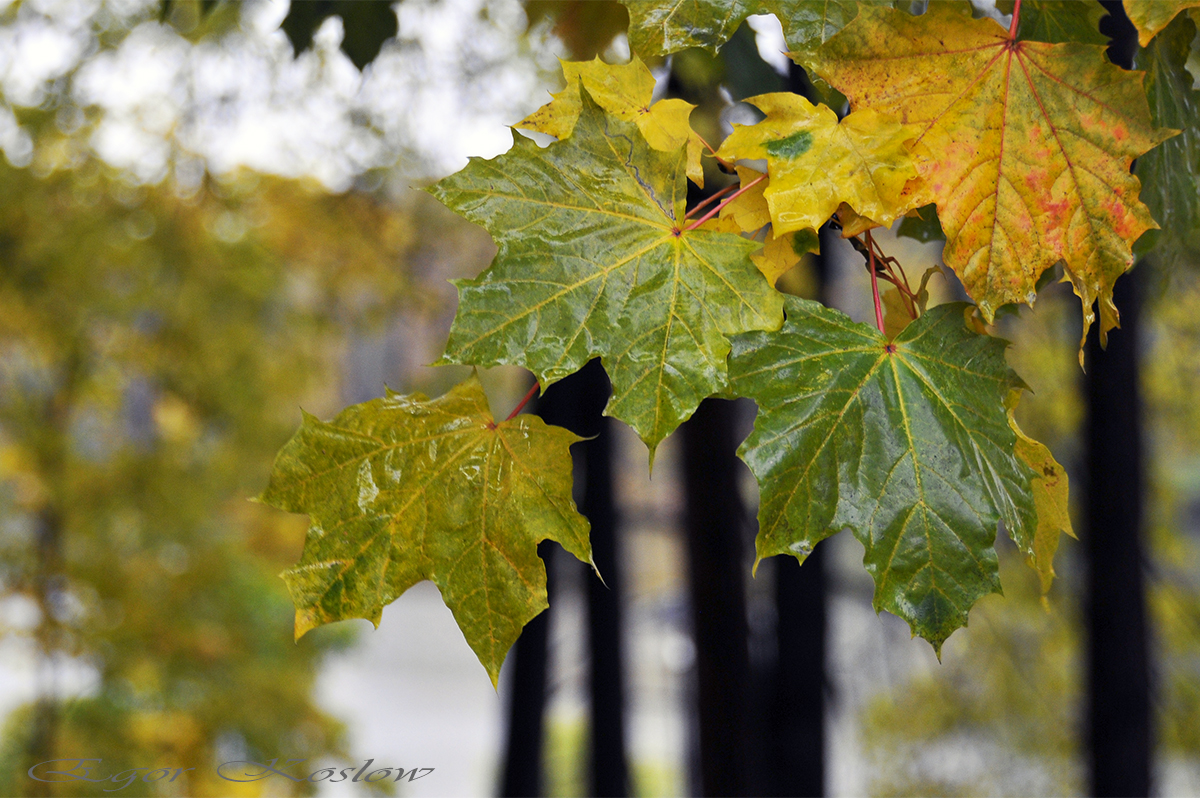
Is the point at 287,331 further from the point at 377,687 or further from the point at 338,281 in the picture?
the point at 377,687

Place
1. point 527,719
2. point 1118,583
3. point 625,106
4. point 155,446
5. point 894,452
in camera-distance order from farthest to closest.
Answer: point 155,446 → point 527,719 → point 1118,583 → point 625,106 → point 894,452

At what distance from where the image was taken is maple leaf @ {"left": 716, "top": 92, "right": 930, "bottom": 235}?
0.53m

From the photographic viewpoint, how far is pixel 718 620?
2.62 m

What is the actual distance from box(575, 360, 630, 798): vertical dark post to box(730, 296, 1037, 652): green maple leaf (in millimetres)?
3612

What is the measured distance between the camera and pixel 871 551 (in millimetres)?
513

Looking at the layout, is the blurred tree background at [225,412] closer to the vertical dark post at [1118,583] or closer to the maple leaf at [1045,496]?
the vertical dark post at [1118,583]

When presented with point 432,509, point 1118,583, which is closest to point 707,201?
point 432,509

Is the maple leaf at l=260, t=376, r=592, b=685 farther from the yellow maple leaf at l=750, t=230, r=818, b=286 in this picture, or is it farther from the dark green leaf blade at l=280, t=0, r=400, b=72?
the dark green leaf blade at l=280, t=0, r=400, b=72

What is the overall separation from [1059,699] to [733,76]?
486cm

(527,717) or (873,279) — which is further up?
(527,717)

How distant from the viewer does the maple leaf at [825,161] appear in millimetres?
531

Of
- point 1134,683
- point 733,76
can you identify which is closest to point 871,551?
point 733,76

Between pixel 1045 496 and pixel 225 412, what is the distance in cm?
464

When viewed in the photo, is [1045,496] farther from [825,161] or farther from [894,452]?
[825,161]
